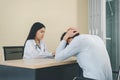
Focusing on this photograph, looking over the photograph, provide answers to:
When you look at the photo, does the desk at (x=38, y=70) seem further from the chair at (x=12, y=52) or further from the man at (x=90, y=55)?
the chair at (x=12, y=52)

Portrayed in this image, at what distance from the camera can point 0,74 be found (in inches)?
101

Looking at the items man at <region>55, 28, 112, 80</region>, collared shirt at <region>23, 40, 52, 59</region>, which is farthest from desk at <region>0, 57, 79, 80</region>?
collared shirt at <region>23, 40, 52, 59</region>

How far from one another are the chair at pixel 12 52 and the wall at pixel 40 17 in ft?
1.67

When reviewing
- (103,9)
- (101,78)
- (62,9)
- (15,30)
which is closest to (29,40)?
(15,30)

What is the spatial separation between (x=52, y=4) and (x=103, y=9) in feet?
3.58

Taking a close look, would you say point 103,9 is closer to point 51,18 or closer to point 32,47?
point 51,18

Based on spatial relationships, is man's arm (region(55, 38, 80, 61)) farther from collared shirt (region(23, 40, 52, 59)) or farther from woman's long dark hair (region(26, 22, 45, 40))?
woman's long dark hair (region(26, 22, 45, 40))

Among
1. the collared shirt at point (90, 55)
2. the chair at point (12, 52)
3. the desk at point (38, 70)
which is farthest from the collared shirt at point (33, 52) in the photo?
the collared shirt at point (90, 55)

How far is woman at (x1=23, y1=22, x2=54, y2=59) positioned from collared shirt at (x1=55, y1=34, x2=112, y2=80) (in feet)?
2.76

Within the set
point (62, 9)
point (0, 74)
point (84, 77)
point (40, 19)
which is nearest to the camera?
point (84, 77)

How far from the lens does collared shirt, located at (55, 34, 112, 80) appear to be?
7.37 ft

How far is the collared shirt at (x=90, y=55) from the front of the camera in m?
2.25

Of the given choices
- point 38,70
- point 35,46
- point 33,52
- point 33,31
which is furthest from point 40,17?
point 38,70

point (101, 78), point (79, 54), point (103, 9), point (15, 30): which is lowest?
point (101, 78)
